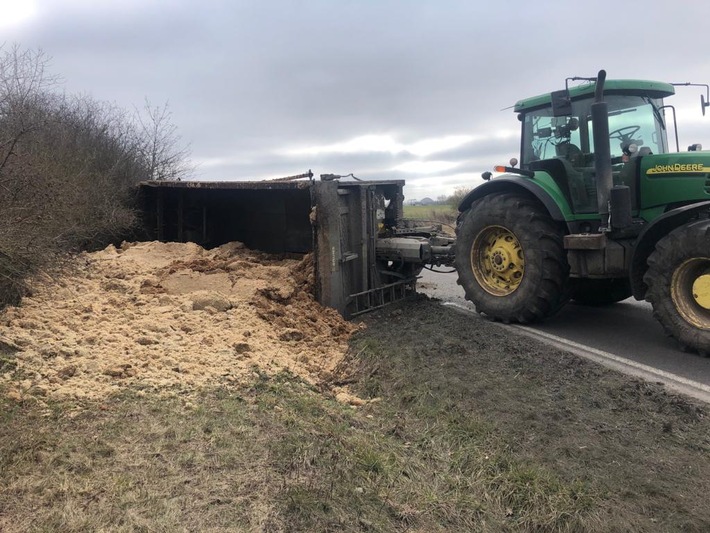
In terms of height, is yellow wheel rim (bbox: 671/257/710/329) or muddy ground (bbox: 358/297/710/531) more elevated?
yellow wheel rim (bbox: 671/257/710/329)

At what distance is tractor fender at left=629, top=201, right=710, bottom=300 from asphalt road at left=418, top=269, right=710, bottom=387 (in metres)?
0.53

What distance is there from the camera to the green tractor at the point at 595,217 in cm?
499

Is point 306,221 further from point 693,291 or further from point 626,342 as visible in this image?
point 693,291

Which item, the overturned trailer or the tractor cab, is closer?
the tractor cab

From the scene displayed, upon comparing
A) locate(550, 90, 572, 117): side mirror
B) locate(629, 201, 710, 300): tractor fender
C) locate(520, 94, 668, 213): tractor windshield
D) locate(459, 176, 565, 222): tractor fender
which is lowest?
locate(629, 201, 710, 300): tractor fender

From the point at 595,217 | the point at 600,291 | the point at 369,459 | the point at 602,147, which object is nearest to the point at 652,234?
the point at 595,217

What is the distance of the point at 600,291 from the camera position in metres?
7.00

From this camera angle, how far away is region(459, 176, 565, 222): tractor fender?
596cm

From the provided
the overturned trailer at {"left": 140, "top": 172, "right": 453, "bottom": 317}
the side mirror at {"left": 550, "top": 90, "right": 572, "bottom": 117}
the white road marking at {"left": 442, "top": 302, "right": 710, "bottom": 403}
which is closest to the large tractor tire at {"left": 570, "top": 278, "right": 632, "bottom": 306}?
the white road marking at {"left": 442, "top": 302, "right": 710, "bottom": 403}

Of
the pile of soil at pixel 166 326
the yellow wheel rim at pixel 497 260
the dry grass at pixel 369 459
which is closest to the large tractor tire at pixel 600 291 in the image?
the yellow wheel rim at pixel 497 260

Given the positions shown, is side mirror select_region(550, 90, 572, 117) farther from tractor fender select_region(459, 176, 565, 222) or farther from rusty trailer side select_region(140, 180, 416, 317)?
rusty trailer side select_region(140, 180, 416, 317)

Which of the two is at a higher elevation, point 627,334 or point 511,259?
point 511,259

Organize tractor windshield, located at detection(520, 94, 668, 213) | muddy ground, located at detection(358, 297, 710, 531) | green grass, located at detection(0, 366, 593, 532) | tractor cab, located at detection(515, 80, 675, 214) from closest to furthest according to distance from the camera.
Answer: green grass, located at detection(0, 366, 593, 532) → muddy ground, located at detection(358, 297, 710, 531) → tractor cab, located at detection(515, 80, 675, 214) → tractor windshield, located at detection(520, 94, 668, 213)

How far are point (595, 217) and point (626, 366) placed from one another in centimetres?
169
